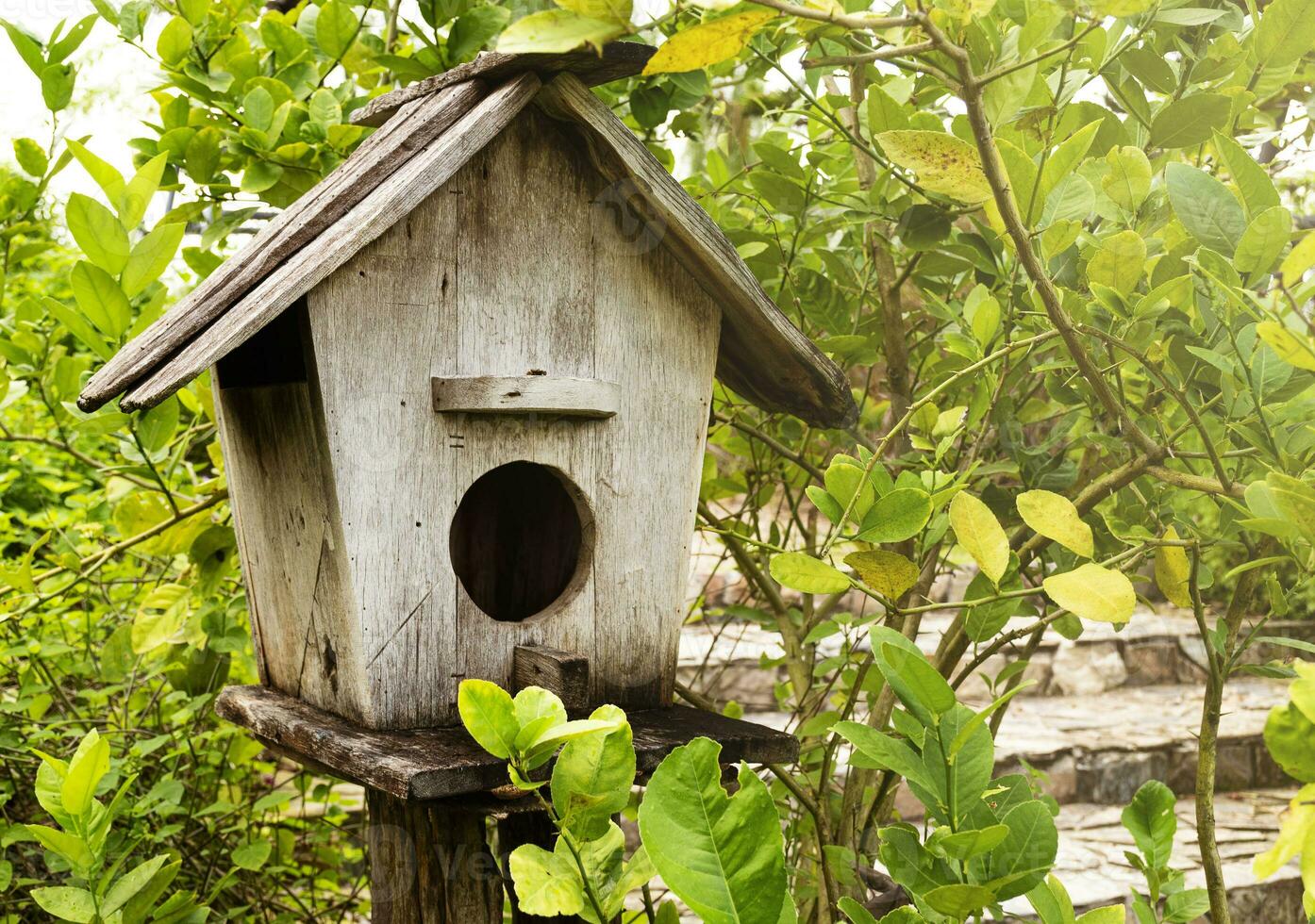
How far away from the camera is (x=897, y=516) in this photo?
1.23m

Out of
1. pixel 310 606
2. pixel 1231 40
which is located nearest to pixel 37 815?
pixel 310 606

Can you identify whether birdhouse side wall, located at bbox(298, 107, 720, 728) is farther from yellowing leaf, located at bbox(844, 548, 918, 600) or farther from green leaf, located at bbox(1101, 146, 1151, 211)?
green leaf, located at bbox(1101, 146, 1151, 211)

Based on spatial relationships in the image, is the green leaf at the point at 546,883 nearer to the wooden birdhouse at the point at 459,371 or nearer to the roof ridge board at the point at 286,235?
the wooden birdhouse at the point at 459,371

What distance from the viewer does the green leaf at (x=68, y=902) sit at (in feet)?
4.71

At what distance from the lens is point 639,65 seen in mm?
1407

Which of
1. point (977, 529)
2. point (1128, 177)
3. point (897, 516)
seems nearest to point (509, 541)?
point (897, 516)

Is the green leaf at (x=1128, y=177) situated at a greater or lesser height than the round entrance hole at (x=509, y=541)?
greater

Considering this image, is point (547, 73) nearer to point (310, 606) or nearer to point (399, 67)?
point (399, 67)

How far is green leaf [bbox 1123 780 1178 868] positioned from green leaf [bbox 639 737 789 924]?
55 cm

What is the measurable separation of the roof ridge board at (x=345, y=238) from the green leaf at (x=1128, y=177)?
2.31 ft

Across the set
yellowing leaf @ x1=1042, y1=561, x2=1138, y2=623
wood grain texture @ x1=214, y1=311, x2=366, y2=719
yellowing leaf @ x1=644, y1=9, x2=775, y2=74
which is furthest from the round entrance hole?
yellowing leaf @ x1=644, y1=9, x2=775, y2=74

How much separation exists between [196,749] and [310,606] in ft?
4.68

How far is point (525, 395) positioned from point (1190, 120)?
0.90 m

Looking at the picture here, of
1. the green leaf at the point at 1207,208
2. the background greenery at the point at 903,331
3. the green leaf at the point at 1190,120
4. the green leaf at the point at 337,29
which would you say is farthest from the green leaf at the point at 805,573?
the green leaf at the point at 337,29
